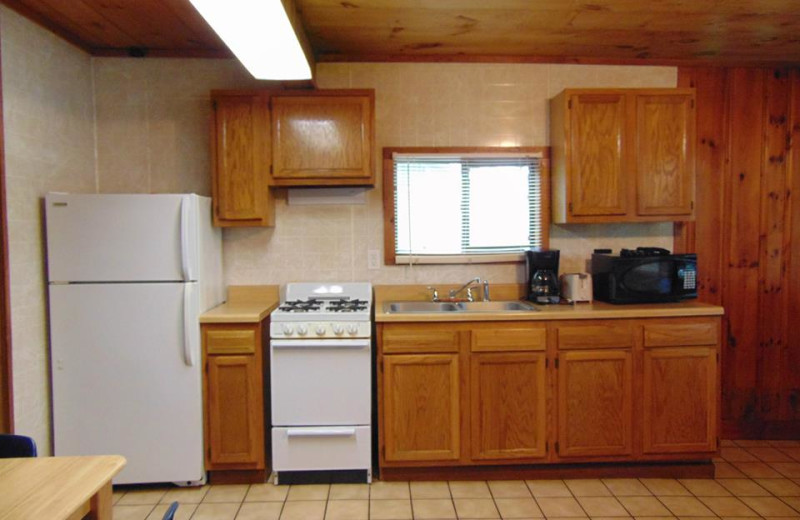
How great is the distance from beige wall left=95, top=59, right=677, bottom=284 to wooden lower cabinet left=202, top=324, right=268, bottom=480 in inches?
24.5

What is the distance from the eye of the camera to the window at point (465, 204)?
3246 mm

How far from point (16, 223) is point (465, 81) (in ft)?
8.52

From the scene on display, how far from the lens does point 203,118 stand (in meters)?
3.18

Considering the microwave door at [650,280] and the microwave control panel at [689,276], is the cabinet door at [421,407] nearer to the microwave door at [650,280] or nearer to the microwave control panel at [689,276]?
the microwave door at [650,280]

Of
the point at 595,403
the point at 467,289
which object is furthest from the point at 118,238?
the point at 595,403

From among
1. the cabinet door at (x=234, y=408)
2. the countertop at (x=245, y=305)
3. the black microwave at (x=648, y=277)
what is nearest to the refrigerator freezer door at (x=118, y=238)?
the countertop at (x=245, y=305)

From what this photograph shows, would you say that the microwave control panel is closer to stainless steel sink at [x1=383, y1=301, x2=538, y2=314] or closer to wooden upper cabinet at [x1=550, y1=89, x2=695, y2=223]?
wooden upper cabinet at [x1=550, y1=89, x2=695, y2=223]

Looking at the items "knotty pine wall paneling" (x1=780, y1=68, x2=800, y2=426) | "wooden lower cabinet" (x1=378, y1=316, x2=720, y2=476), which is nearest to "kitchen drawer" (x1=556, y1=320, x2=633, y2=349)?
"wooden lower cabinet" (x1=378, y1=316, x2=720, y2=476)

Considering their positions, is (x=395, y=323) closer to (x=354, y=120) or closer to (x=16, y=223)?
(x=354, y=120)

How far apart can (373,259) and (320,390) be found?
94 centimetres

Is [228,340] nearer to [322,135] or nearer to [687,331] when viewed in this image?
[322,135]

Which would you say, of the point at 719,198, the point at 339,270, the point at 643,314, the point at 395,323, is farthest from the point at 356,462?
the point at 719,198

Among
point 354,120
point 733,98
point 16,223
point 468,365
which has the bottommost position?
point 468,365

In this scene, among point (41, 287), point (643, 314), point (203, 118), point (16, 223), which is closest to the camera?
point (16, 223)
